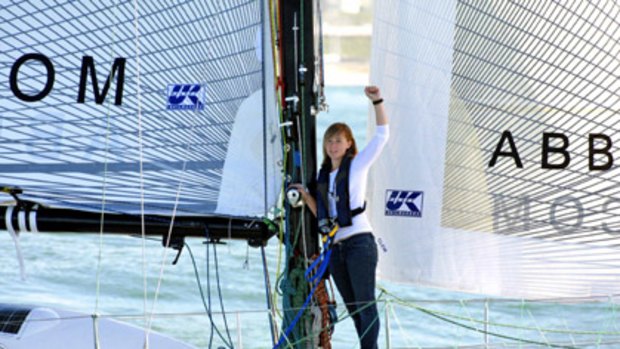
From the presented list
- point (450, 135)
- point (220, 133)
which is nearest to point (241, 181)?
point (220, 133)

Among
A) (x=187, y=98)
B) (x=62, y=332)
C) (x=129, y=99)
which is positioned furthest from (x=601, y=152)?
(x=62, y=332)

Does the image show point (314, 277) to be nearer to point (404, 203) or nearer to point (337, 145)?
point (337, 145)

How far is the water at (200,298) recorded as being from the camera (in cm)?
644

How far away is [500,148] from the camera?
4.45 m

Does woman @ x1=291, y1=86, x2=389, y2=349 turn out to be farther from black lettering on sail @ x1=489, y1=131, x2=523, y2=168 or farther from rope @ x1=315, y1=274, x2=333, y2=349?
black lettering on sail @ x1=489, y1=131, x2=523, y2=168

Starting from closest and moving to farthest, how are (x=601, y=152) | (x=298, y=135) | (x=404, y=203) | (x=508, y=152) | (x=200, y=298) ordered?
(x=298, y=135), (x=601, y=152), (x=508, y=152), (x=404, y=203), (x=200, y=298)

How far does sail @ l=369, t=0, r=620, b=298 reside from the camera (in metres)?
4.34

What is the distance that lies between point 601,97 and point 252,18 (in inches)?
45.5

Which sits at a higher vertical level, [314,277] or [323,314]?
[314,277]

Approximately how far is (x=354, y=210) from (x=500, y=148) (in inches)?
28.5

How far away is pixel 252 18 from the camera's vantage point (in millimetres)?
4363

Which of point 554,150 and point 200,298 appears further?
point 200,298

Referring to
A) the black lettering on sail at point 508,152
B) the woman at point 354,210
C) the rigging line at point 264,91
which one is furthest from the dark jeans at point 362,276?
the black lettering on sail at point 508,152

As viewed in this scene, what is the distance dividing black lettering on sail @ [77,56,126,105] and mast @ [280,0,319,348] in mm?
552
